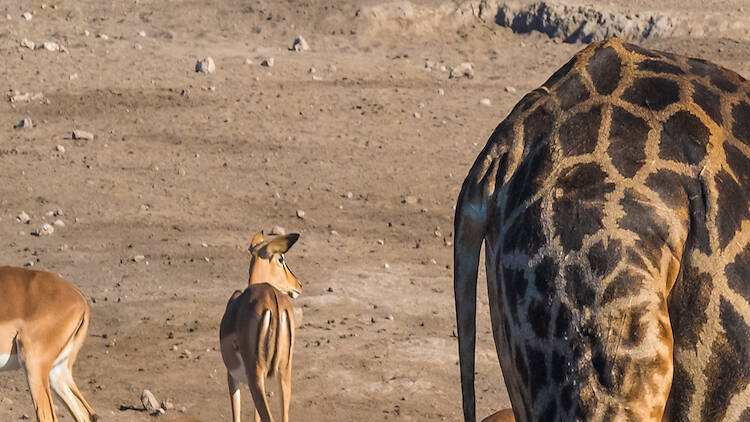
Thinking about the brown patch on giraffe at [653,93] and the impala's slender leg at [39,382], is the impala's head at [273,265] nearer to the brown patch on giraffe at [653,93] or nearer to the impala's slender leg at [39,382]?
the impala's slender leg at [39,382]

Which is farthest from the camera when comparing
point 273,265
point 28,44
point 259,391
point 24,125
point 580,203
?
point 28,44

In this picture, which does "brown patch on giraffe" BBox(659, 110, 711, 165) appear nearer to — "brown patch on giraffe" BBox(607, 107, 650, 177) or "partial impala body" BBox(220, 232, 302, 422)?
"brown patch on giraffe" BBox(607, 107, 650, 177)

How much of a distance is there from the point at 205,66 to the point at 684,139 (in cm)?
1318

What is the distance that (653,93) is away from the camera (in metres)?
2.81

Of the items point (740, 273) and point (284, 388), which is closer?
point (740, 273)

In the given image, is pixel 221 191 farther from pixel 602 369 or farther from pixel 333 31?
pixel 602 369

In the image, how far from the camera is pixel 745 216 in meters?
2.61

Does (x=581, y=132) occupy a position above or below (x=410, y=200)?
above

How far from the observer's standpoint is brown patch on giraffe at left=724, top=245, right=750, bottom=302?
8.47 ft

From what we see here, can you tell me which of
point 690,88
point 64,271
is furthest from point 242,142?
point 690,88

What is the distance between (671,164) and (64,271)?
823 centimetres

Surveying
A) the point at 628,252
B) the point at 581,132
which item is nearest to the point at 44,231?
the point at 581,132

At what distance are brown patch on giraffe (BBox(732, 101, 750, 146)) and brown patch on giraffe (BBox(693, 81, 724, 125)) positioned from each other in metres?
0.04

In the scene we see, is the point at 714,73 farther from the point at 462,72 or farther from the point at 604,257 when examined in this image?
the point at 462,72
